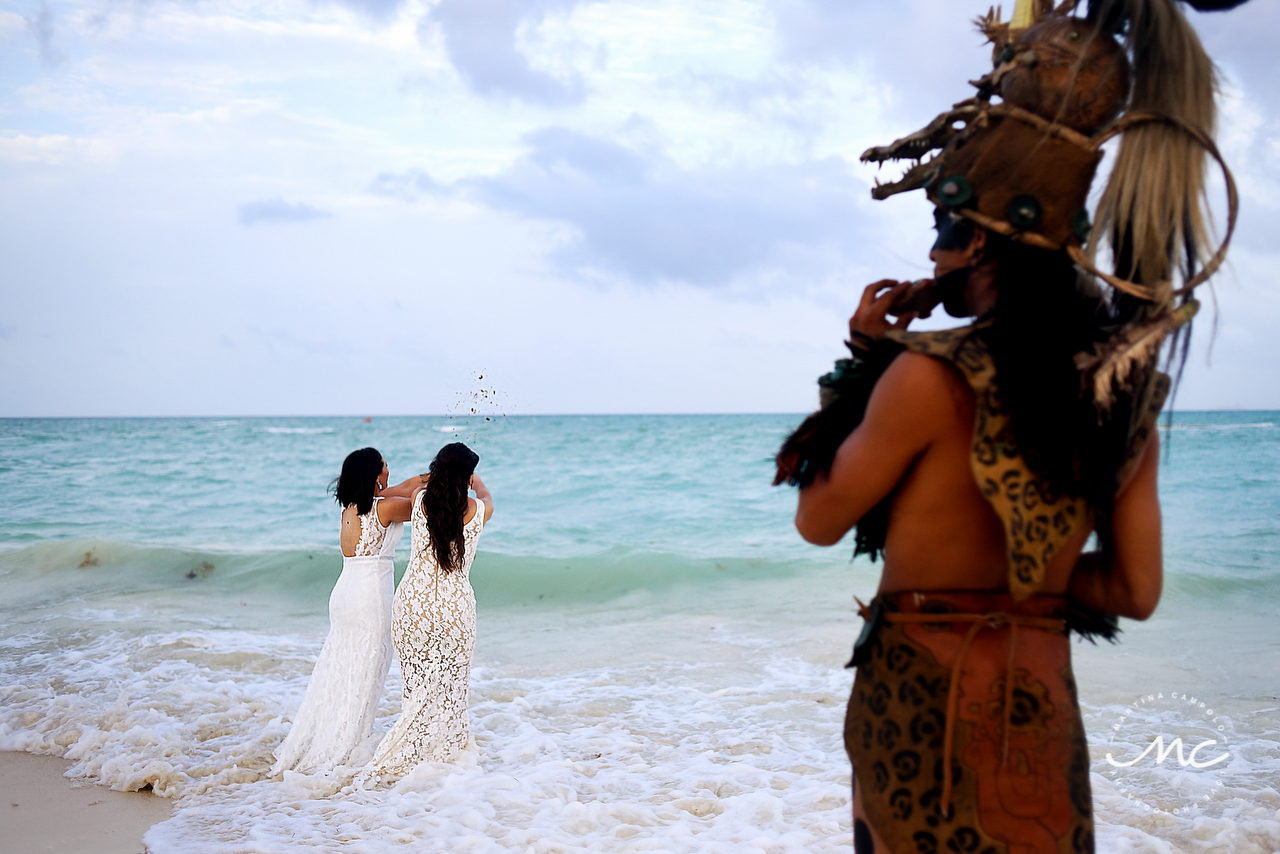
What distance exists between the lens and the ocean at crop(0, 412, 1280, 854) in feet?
14.9

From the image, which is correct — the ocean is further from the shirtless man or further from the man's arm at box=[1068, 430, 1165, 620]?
the man's arm at box=[1068, 430, 1165, 620]

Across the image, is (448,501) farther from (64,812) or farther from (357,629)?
(64,812)

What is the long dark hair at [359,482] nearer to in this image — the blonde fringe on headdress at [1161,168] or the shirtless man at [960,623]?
the shirtless man at [960,623]

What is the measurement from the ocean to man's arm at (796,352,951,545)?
0.53 meters

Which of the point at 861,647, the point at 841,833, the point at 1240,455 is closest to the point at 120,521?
the point at 841,833

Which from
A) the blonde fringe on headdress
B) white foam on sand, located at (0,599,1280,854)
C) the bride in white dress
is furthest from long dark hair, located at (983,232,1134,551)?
the bride in white dress

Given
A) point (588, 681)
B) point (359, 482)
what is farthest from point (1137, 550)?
point (588, 681)

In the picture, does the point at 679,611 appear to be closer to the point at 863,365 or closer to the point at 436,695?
the point at 436,695

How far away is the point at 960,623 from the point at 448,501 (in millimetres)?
4064

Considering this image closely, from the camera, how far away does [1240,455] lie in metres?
27.6

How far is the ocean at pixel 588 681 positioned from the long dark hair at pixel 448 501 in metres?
0.21

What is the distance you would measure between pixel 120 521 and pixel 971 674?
18.2 meters

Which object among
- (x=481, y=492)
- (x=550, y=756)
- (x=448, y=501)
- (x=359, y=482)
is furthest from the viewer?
(x=481, y=492)

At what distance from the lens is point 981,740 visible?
1606 millimetres
